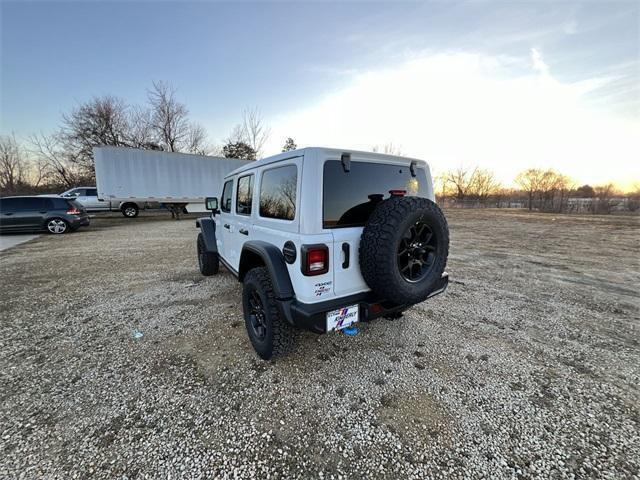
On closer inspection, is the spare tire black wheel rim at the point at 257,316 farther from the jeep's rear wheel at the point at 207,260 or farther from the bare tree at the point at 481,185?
the bare tree at the point at 481,185

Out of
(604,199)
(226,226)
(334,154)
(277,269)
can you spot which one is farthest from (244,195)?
(604,199)

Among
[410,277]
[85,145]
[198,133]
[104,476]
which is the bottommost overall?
[104,476]

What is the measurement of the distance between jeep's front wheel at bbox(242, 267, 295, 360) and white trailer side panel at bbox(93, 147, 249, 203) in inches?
467

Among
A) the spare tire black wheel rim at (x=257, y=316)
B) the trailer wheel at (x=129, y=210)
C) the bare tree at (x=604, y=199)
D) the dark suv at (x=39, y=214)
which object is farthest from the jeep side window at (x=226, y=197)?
the bare tree at (x=604, y=199)

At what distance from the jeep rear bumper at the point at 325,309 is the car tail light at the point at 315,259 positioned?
265 mm

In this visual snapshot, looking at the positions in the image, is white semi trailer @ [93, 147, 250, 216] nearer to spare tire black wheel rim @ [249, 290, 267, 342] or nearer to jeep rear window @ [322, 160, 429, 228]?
spare tire black wheel rim @ [249, 290, 267, 342]

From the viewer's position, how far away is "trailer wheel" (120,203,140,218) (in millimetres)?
16391

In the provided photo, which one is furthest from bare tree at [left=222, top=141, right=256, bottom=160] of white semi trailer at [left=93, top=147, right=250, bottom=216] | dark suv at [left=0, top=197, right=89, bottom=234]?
dark suv at [left=0, top=197, right=89, bottom=234]

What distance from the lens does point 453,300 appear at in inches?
152

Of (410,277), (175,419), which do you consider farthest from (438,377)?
(175,419)

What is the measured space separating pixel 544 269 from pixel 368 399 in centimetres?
555

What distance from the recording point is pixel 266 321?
2.31m

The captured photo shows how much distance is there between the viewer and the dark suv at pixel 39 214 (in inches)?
369

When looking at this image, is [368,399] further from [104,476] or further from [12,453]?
[12,453]
